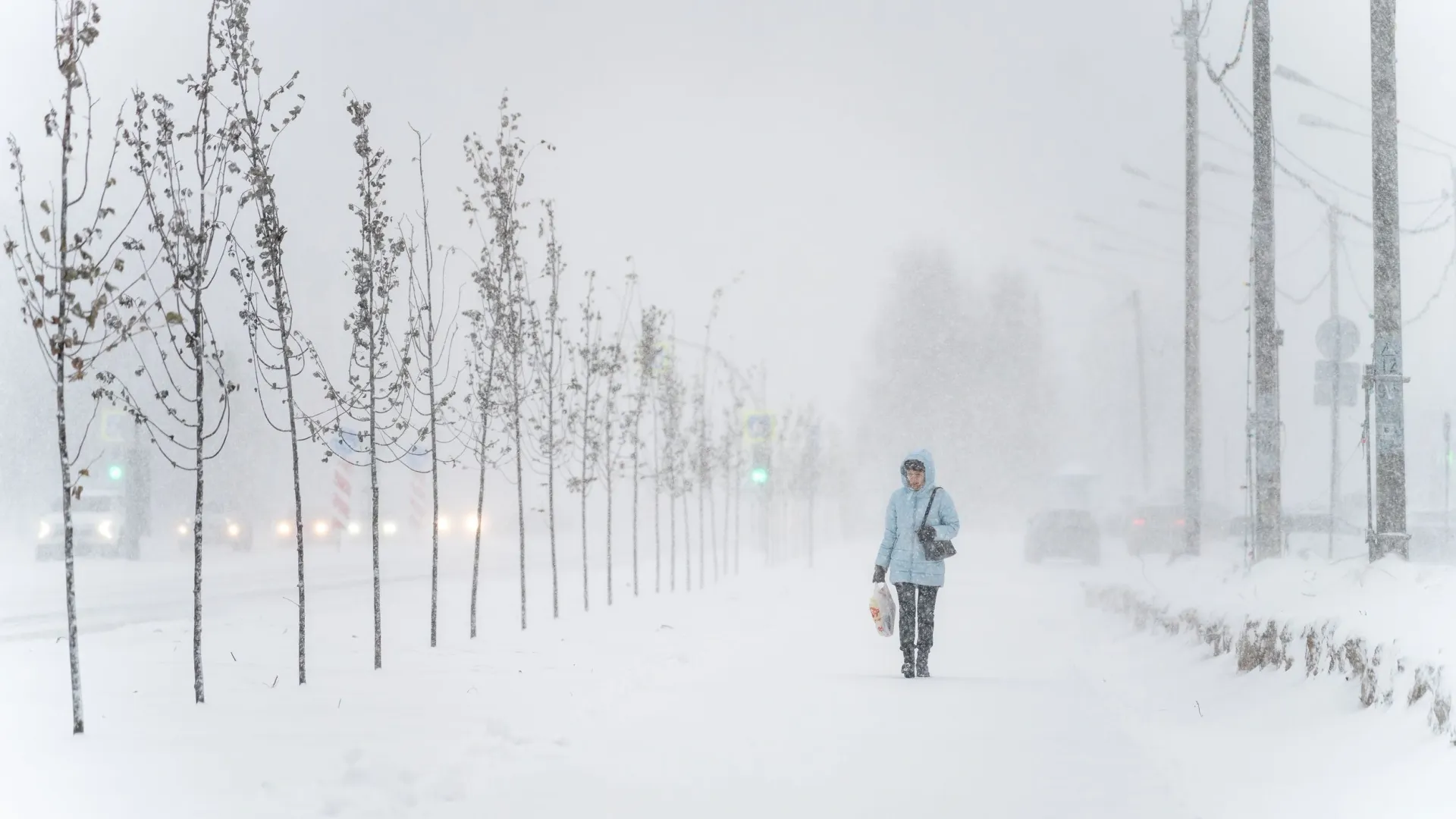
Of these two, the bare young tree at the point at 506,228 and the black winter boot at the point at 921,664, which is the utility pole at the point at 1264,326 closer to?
the black winter boot at the point at 921,664

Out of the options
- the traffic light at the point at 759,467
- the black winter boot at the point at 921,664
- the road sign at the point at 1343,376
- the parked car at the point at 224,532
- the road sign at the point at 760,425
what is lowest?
the parked car at the point at 224,532

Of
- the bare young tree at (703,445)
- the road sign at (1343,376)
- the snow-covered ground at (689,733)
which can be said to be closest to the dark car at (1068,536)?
the bare young tree at (703,445)

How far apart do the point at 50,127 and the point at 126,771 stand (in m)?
3.75

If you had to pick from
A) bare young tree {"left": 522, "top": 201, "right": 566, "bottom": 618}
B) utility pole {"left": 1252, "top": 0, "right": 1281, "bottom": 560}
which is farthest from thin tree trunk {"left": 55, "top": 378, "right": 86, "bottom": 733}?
utility pole {"left": 1252, "top": 0, "right": 1281, "bottom": 560}

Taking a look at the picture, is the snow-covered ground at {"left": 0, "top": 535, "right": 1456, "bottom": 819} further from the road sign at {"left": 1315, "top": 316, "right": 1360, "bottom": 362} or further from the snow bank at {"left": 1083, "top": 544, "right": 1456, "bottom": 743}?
the road sign at {"left": 1315, "top": 316, "right": 1360, "bottom": 362}

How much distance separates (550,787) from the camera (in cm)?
745

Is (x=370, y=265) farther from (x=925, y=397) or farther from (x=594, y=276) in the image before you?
(x=925, y=397)

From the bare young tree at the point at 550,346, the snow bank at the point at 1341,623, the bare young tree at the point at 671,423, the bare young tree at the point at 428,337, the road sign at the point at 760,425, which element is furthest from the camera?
the road sign at the point at 760,425

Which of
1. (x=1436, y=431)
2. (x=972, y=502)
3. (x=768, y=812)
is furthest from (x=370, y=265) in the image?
(x=1436, y=431)

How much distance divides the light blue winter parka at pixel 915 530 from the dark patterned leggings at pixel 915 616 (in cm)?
7

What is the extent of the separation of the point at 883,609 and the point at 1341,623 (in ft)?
12.8

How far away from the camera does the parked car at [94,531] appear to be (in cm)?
3825

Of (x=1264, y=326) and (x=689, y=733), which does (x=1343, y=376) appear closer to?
(x=1264, y=326)

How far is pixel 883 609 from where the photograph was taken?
12227 millimetres
